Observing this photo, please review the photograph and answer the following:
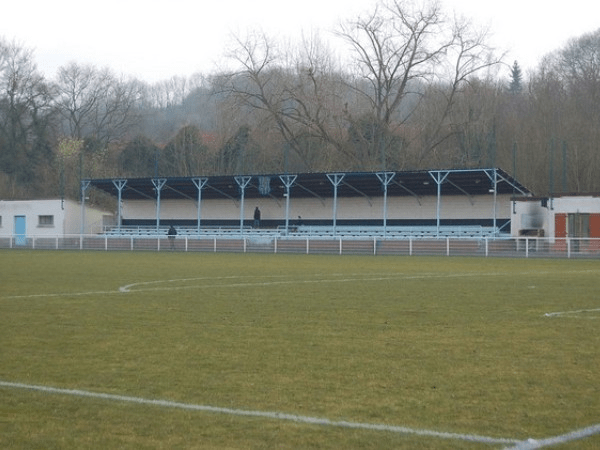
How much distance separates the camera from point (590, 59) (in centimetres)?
6341

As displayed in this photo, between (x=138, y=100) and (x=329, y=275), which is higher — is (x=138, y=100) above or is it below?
above

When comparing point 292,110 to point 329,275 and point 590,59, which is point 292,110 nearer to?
point 590,59

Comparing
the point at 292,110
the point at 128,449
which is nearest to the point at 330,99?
the point at 292,110

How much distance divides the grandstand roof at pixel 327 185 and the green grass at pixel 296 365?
102 ft

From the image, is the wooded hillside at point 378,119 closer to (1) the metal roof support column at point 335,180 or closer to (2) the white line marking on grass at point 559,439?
(1) the metal roof support column at point 335,180

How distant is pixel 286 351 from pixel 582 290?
11.0 meters

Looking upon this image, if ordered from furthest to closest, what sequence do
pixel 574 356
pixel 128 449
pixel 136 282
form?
pixel 136 282 < pixel 574 356 < pixel 128 449

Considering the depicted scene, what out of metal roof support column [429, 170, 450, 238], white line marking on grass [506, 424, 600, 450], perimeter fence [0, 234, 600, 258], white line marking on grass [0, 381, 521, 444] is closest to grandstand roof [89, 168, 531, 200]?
metal roof support column [429, 170, 450, 238]

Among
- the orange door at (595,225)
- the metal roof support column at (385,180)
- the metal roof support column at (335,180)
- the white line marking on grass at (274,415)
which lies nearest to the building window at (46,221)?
the metal roof support column at (335,180)

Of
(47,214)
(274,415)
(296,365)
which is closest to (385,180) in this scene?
(47,214)

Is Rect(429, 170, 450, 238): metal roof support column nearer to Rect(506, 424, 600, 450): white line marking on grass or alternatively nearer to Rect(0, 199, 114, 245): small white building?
Rect(0, 199, 114, 245): small white building

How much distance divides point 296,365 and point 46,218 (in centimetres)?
5279

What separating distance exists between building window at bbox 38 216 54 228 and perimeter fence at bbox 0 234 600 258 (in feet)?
13.5

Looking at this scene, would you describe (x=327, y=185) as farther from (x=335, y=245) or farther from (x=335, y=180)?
(x=335, y=245)
